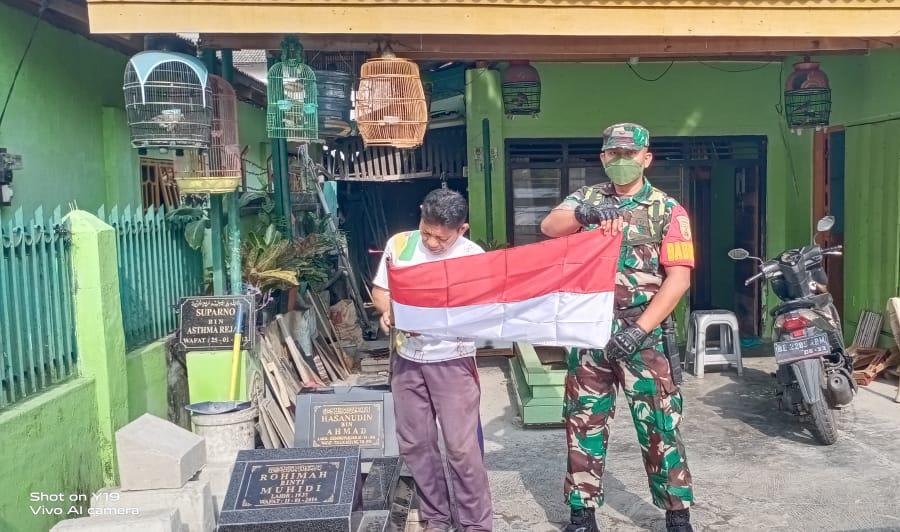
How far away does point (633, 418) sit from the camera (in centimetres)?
385

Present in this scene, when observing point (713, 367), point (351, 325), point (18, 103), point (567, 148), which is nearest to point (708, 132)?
point (567, 148)

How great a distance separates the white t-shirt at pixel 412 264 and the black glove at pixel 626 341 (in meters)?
0.69

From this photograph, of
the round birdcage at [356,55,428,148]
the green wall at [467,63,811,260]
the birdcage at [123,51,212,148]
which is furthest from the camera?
the green wall at [467,63,811,260]

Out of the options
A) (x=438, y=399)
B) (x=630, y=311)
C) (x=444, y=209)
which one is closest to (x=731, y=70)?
(x=630, y=311)

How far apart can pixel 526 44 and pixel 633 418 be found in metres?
3.61

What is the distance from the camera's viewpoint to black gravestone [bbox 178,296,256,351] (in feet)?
17.5

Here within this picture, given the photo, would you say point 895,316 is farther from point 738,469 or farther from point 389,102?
point 389,102

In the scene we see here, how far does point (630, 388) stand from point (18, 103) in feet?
15.9

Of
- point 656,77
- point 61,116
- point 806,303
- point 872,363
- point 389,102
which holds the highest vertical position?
point 656,77

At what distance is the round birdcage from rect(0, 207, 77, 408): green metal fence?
2.05 m

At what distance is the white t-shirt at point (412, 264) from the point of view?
12.4 ft

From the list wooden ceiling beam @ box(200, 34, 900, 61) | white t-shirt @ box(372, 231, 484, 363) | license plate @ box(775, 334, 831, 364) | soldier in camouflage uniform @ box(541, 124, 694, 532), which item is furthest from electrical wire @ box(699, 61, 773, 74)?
white t-shirt @ box(372, 231, 484, 363)

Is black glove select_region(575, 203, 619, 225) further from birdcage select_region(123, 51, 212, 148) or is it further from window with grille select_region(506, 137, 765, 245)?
window with grille select_region(506, 137, 765, 245)

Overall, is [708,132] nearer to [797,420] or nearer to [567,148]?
[567,148]
